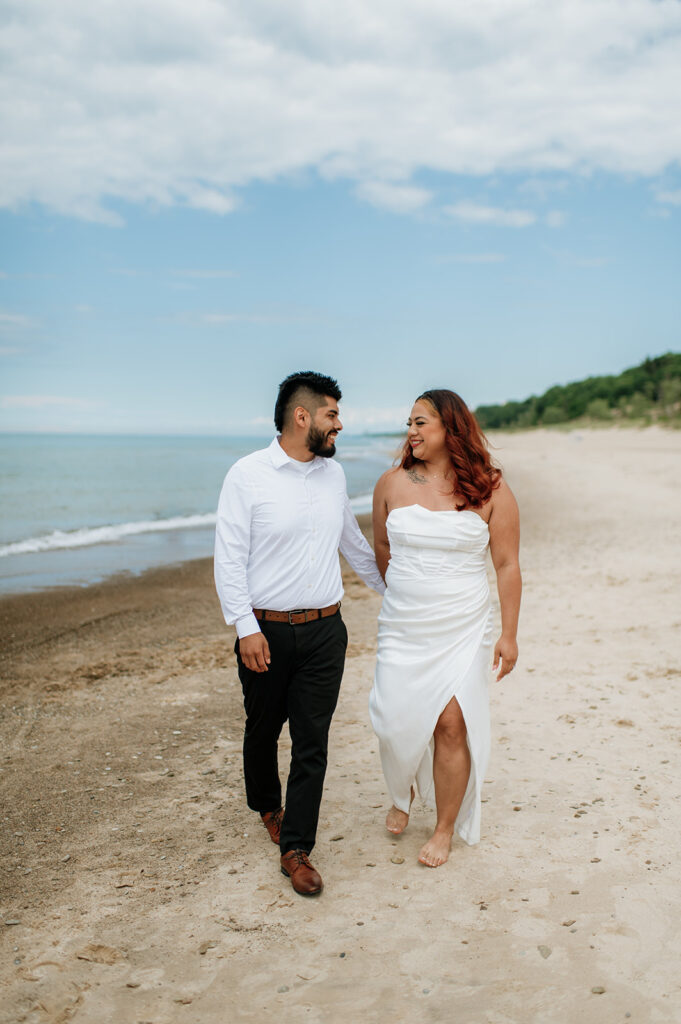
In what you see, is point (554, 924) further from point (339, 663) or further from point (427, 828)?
point (339, 663)

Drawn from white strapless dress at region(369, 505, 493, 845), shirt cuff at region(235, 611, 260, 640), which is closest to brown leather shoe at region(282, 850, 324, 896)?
white strapless dress at region(369, 505, 493, 845)

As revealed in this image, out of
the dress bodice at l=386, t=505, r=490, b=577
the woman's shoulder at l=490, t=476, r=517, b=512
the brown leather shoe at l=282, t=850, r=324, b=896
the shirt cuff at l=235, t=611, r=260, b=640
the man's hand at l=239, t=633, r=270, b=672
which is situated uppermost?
the woman's shoulder at l=490, t=476, r=517, b=512

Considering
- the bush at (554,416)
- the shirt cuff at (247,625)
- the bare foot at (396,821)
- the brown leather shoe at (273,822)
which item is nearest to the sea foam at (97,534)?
the brown leather shoe at (273,822)

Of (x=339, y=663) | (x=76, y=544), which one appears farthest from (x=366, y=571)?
(x=76, y=544)

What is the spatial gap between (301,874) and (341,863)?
333 mm

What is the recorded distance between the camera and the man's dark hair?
353 centimetres

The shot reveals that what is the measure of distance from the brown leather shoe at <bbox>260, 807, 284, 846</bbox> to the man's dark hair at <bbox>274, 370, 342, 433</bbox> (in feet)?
6.15

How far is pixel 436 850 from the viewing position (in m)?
3.56

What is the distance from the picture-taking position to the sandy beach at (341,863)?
272 cm

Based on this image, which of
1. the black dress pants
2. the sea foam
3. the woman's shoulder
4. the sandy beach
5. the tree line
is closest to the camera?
the sandy beach

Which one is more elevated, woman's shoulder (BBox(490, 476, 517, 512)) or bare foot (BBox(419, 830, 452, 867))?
woman's shoulder (BBox(490, 476, 517, 512))

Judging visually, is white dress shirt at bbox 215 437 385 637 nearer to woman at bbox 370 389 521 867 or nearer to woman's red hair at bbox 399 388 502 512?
woman at bbox 370 389 521 867

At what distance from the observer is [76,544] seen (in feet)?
51.4

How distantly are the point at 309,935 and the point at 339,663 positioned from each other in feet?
3.59
